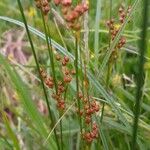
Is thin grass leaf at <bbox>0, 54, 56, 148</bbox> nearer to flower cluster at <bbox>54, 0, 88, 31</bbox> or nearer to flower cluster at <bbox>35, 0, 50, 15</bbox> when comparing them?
flower cluster at <bbox>35, 0, 50, 15</bbox>

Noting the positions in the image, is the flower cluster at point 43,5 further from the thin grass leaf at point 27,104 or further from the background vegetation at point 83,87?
the thin grass leaf at point 27,104

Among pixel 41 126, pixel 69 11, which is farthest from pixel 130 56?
pixel 69 11

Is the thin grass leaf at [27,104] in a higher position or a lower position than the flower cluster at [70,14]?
lower

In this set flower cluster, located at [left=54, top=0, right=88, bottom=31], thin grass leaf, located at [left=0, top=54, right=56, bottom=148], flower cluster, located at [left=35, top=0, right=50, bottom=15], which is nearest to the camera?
flower cluster, located at [left=54, top=0, right=88, bottom=31]

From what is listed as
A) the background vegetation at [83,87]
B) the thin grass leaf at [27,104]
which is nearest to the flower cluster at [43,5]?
the background vegetation at [83,87]

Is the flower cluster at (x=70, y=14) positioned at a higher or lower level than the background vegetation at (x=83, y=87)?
higher

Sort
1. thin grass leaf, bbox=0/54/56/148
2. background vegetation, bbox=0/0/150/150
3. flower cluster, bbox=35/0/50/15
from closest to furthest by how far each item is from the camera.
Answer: flower cluster, bbox=35/0/50/15, background vegetation, bbox=0/0/150/150, thin grass leaf, bbox=0/54/56/148

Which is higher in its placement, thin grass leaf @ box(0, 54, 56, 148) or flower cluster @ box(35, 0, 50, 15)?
flower cluster @ box(35, 0, 50, 15)

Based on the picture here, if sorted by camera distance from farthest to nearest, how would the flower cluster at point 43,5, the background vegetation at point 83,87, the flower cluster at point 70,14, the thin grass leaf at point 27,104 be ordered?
the thin grass leaf at point 27,104 < the background vegetation at point 83,87 < the flower cluster at point 43,5 < the flower cluster at point 70,14

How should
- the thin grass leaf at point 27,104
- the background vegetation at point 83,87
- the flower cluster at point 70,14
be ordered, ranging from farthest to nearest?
1. the thin grass leaf at point 27,104
2. the background vegetation at point 83,87
3. the flower cluster at point 70,14

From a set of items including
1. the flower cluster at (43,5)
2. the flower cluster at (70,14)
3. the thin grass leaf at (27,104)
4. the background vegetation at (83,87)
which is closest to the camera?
the flower cluster at (70,14)

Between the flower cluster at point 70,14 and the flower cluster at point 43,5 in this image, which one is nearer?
the flower cluster at point 70,14

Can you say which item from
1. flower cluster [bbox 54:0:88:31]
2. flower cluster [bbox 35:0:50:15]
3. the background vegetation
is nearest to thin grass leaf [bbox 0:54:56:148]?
the background vegetation

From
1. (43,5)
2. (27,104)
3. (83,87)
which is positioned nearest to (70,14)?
(43,5)
